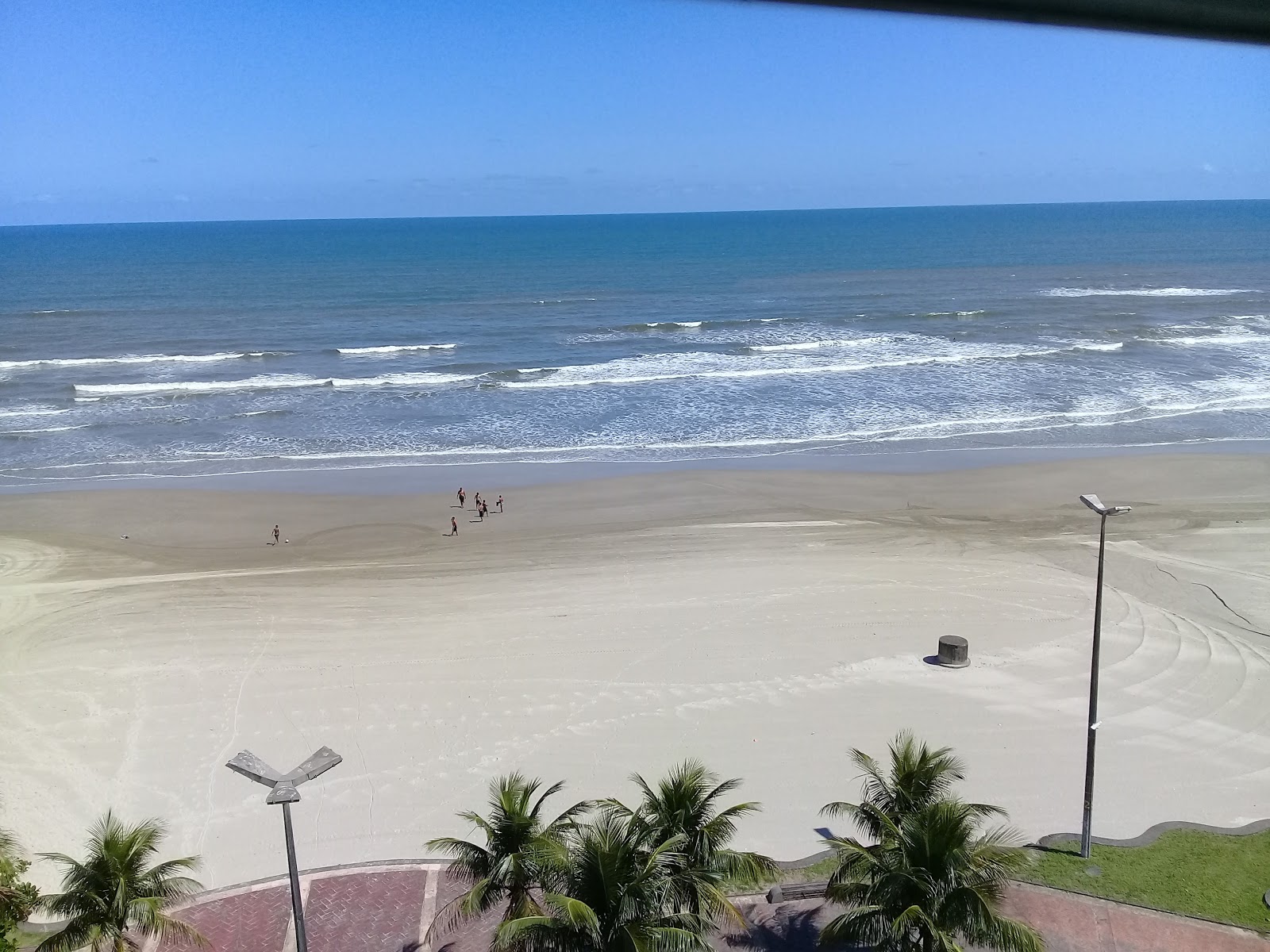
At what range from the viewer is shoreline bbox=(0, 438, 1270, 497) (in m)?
30.3

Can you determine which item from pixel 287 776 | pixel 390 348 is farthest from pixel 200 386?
pixel 287 776

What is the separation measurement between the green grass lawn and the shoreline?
17.6 metres

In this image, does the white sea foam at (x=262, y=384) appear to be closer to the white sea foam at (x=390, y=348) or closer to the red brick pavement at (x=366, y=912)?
the white sea foam at (x=390, y=348)

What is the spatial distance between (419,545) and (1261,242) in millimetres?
107846

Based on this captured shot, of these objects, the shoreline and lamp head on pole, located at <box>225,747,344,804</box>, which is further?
the shoreline

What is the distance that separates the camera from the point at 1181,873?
42.8 feet

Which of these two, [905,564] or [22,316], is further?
[22,316]

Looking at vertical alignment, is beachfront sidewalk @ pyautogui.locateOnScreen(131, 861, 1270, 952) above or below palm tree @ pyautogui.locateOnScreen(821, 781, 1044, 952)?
below

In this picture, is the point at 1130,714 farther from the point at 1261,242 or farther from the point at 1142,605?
the point at 1261,242

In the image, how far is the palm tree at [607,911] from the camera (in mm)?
8820

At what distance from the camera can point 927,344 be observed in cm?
5028

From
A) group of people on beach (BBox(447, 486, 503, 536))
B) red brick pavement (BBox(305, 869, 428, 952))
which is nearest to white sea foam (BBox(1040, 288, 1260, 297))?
group of people on beach (BBox(447, 486, 503, 536))

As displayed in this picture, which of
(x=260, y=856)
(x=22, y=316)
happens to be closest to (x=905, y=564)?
(x=260, y=856)

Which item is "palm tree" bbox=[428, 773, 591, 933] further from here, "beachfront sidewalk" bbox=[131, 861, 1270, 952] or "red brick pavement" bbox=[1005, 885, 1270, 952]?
"red brick pavement" bbox=[1005, 885, 1270, 952]
